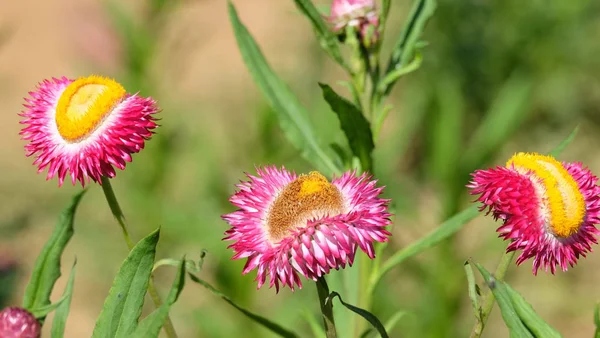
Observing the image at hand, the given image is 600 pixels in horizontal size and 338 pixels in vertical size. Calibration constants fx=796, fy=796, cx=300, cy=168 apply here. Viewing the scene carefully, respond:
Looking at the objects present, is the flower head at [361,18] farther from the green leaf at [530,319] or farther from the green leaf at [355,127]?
the green leaf at [530,319]

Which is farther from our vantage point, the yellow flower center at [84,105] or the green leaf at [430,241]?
the green leaf at [430,241]

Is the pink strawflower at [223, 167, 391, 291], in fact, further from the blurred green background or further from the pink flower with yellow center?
the blurred green background

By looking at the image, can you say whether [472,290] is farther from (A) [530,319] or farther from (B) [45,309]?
(B) [45,309]

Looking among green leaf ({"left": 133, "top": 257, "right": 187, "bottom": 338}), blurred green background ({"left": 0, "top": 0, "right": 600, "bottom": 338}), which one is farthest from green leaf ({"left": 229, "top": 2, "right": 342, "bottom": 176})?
blurred green background ({"left": 0, "top": 0, "right": 600, "bottom": 338})

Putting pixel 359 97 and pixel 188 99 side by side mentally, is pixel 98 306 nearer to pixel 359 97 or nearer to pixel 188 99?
pixel 188 99

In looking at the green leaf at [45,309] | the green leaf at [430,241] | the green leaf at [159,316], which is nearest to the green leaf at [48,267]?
the green leaf at [45,309]
